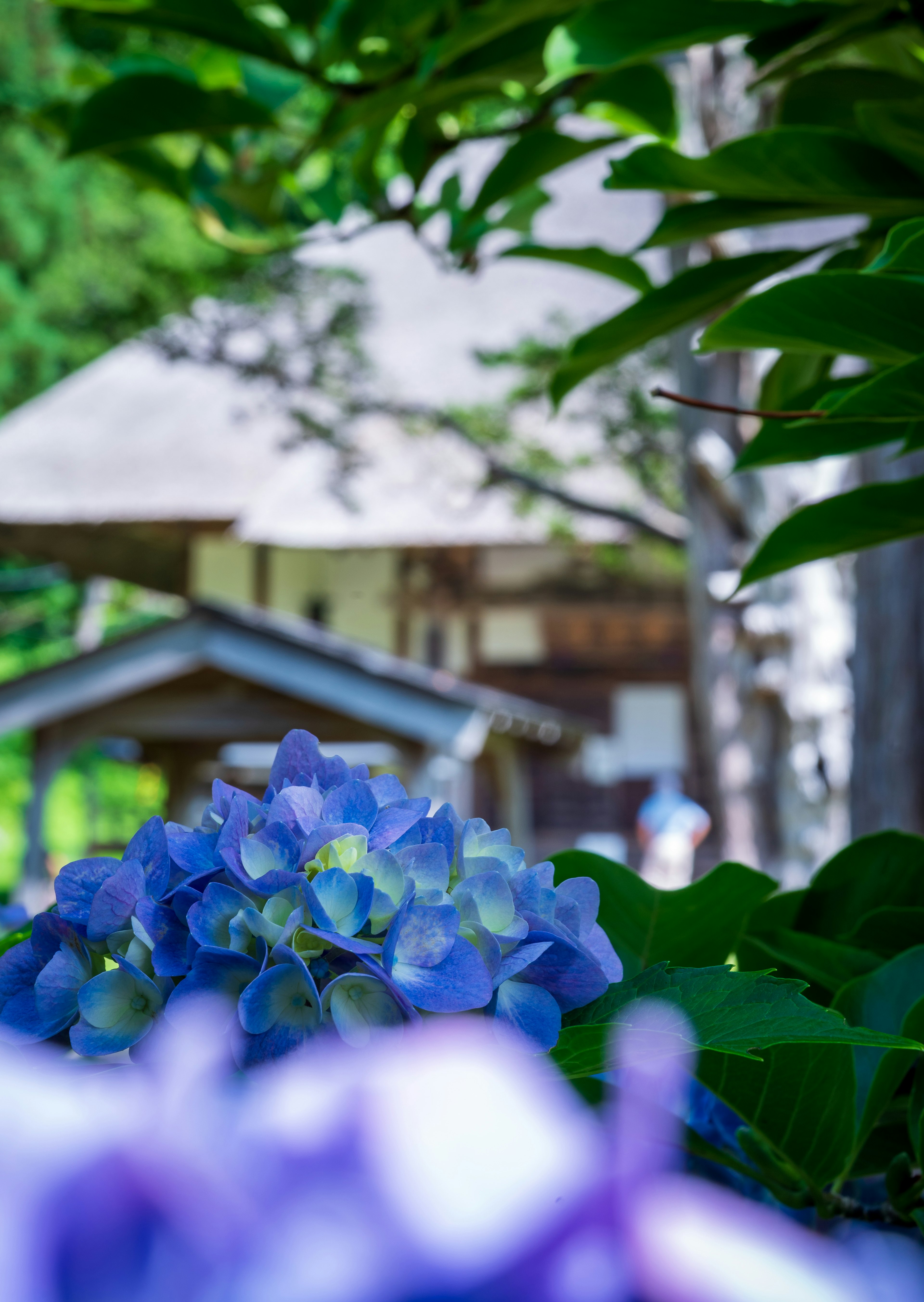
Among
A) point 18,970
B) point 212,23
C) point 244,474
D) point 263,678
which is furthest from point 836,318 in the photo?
point 244,474

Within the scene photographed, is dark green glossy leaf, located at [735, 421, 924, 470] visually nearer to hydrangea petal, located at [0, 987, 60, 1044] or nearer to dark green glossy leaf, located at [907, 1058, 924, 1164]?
dark green glossy leaf, located at [907, 1058, 924, 1164]

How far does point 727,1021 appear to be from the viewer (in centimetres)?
37

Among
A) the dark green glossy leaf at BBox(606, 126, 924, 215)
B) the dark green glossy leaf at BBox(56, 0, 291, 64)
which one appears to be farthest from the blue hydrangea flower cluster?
the dark green glossy leaf at BBox(56, 0, 291, 64)

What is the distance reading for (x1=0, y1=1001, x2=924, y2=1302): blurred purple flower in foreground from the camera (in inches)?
6.3

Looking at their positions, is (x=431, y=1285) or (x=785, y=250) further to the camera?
(x=785, y=250)

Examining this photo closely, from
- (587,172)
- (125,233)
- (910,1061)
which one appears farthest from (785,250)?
(587,172)

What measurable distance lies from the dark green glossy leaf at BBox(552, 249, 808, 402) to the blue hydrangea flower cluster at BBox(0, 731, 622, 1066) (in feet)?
1.63

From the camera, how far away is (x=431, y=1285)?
6.3 inches

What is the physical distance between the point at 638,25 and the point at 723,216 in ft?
0.45

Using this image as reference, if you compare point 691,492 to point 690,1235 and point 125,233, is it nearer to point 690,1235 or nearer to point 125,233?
point 690,1235

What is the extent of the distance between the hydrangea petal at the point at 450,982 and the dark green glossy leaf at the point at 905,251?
1.24 ft

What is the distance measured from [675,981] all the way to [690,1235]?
9.7 inches

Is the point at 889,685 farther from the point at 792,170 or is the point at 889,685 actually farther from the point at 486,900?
the point at 486,900

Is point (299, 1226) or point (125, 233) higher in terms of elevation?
point (125, 233)
